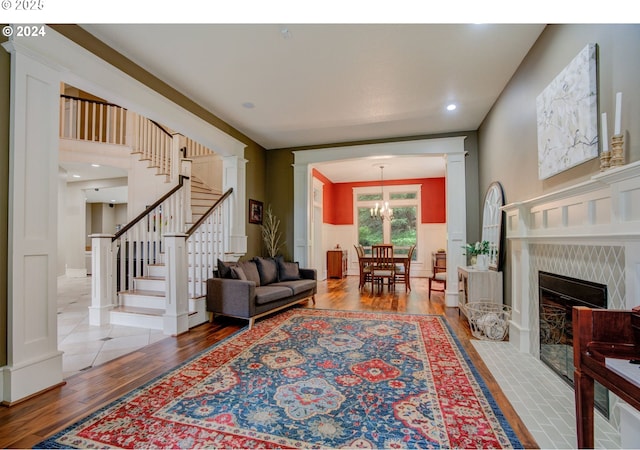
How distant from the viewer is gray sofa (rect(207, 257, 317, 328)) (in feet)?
12.1

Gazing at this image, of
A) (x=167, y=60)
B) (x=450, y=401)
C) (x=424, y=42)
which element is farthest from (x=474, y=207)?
(x=167, y=60)

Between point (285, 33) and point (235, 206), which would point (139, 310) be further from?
point (285, 33)

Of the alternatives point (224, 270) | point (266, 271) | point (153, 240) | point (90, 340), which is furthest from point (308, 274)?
point (90, 340)

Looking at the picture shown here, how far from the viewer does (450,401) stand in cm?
199

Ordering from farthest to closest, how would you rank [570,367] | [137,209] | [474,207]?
[137,209] < [474,207] < [570,367]

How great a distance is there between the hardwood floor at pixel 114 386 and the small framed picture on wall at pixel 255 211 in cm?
195

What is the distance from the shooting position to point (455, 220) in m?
5.01

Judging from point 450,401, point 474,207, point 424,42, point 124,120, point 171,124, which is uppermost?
point 124,120

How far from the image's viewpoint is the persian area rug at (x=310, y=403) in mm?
1617

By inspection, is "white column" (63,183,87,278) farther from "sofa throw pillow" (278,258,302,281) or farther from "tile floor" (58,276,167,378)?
"sofa throw pillow" (278,258,302,281)

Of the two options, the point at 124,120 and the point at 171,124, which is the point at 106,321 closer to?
the point at 171,124

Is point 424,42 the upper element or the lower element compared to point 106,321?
upper

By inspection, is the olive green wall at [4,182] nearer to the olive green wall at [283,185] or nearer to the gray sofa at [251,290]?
the gray sofa at [251,290]

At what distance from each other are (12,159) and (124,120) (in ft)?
17.5
